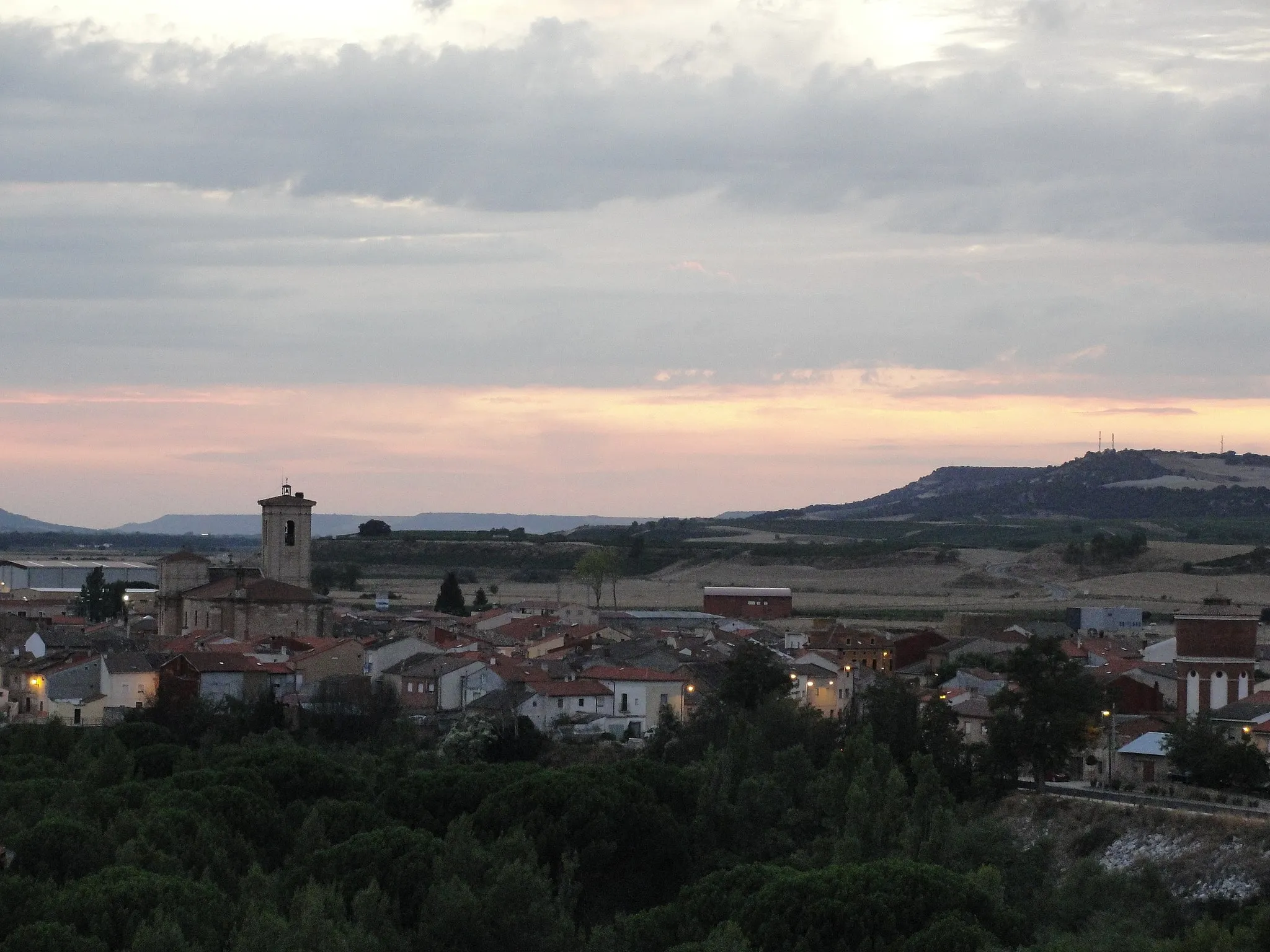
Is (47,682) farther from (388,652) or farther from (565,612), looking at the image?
(565,612)

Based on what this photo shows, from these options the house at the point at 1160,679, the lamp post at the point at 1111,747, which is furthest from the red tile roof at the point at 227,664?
the lamp post at the point at 1111,747

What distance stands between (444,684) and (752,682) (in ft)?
32.7

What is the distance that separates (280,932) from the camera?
102ft

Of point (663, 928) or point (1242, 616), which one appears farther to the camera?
point (1242, 616)

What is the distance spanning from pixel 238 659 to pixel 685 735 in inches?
634

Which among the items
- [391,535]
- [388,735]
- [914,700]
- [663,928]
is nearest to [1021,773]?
[914,700]

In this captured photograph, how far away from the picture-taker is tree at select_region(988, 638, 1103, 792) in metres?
51.6

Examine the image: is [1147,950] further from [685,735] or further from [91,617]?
[91,617]

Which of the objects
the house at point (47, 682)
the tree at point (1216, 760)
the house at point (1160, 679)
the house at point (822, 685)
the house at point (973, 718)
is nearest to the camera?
the tree at point (1216, 760)

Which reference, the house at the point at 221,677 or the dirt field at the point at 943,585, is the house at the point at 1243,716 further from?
the dirt field at the point at 943,585

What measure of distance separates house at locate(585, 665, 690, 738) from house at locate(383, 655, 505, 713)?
3.27 metres

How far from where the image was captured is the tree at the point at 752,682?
61.3m

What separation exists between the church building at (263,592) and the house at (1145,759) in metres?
34.2

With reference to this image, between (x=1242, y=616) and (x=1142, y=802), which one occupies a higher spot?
(x=1242, y=616)
